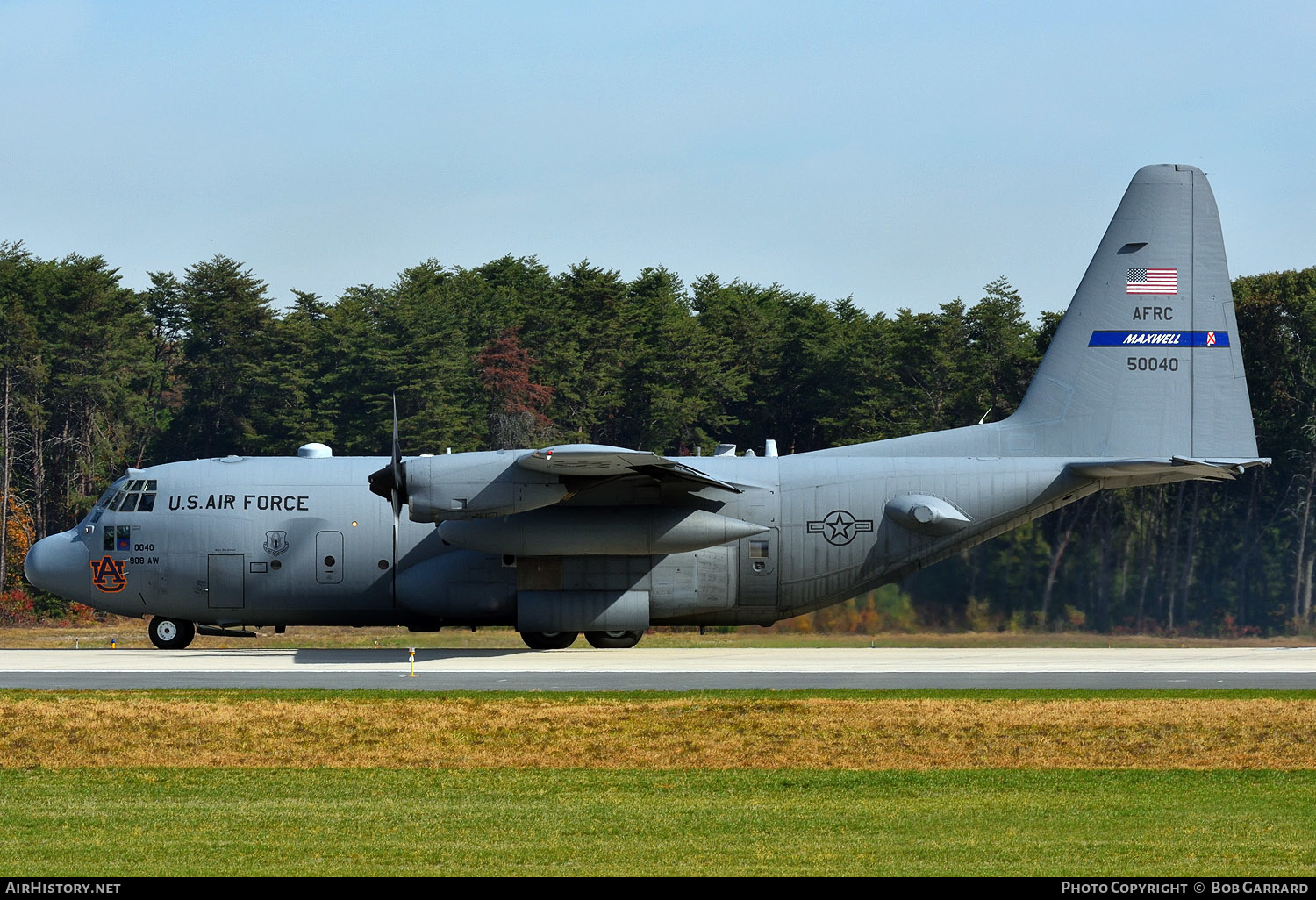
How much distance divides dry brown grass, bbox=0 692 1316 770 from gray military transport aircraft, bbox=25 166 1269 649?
23.3ft

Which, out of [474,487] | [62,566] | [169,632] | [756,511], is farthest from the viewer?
[169,632]

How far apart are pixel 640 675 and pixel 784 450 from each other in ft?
111

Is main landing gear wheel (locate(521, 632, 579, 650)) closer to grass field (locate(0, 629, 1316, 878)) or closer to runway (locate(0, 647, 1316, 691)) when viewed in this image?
runway (locate(0, 647, 1316, 691))

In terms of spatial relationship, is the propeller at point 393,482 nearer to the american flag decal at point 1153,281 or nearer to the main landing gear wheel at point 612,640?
the main landing gear wheel at point 612,640

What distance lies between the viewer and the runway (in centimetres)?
2366

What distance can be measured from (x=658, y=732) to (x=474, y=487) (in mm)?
8677

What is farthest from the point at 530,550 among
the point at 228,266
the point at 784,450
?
the point at 228,266

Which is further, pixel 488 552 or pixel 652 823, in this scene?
pixel 488 552

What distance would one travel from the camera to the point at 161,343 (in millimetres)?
68562

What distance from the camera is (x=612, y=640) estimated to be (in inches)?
1172

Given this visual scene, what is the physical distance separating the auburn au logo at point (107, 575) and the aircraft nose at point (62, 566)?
0.16 meters

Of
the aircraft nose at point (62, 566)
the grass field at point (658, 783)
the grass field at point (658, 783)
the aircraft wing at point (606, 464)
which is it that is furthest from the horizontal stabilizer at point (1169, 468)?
the aircraft nose at point (62, 566)

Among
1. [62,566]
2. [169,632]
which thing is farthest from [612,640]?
Result: [62,566]

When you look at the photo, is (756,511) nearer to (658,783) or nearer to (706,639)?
(706,639)
